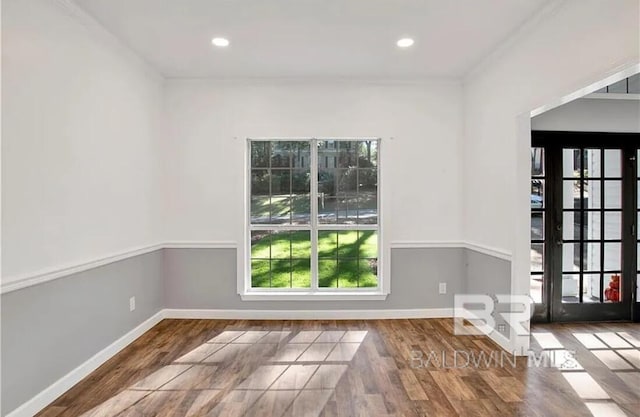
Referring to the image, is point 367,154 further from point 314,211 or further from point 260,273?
point 260,273

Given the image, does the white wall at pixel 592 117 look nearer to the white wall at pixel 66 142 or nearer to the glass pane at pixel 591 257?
the glass pane at pixel 591 257

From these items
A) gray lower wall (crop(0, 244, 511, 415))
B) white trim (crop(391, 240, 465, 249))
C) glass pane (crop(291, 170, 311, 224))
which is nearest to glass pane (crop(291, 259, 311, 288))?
gray lower wall (crop(0, 244, 511, 415))

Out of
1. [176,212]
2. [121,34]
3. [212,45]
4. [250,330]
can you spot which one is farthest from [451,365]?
[121,34]

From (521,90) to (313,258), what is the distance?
2.66m

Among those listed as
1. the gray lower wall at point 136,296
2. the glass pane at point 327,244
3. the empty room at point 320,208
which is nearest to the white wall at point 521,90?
the empty room at point 320,208

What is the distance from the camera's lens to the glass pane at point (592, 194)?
389cm

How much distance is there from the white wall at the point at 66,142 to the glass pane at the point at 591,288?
4654 mm

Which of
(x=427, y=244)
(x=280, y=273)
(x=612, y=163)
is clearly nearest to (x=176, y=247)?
(x=280, y=273)

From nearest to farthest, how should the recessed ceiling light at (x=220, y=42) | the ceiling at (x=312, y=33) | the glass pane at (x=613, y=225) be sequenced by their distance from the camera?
the ceiling at (x=312, y=33) → the recessed ceiling light at (x=220, y=42) → the glass pane at (x=613, y=225)

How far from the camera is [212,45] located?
3311mm

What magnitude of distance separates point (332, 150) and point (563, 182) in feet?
8.19

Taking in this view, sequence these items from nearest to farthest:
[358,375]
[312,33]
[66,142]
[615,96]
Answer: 1. [66,142]
2. [358,375]
3. [312,33]
4. [615,96]

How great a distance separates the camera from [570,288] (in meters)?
3.90

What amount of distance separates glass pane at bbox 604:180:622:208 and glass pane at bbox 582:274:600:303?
30.6 inches
